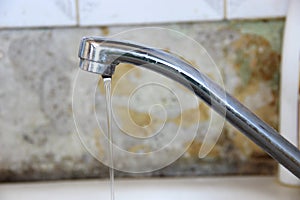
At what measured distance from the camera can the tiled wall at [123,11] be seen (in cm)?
71

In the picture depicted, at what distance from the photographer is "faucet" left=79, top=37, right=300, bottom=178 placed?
Answer: 49 centimetres

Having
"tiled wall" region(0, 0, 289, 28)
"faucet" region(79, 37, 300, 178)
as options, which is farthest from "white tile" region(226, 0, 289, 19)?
"faucet" region(79, 37, 300, 178)

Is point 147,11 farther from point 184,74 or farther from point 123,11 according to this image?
point 184,74

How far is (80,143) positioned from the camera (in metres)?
0.75

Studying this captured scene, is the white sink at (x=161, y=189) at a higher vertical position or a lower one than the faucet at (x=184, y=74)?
lower

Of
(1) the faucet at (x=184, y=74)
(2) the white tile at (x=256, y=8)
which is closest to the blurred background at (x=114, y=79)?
(2) the white tile at (x=256, y=8)

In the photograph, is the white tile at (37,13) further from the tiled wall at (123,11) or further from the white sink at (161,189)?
the white sink at (161,189)

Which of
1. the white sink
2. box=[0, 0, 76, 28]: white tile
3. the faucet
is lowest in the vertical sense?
the white sink

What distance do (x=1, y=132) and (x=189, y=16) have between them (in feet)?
1.10

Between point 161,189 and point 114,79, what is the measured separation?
0.58 feet

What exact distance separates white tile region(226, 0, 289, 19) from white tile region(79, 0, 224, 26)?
0.05 feet

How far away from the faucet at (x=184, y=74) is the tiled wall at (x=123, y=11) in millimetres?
212

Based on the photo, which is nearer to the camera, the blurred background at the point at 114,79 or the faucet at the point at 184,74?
the faucet at the point at 184,74

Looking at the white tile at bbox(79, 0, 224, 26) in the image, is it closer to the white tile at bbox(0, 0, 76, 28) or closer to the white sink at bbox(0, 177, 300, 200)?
the white tile at bbox(0, 0, 76, 28)
